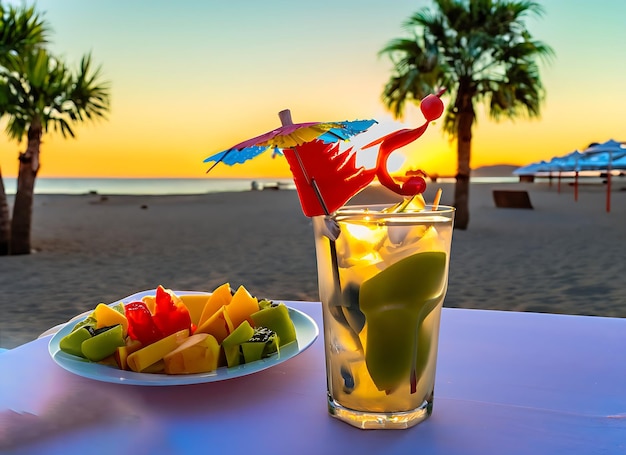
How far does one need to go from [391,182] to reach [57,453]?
438 millimetres

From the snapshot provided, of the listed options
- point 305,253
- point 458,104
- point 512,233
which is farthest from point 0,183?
point 512,233

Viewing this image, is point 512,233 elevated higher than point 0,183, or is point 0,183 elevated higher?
point 0,183

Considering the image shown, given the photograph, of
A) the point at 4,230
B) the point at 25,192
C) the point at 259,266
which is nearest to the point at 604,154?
the point at 259,266

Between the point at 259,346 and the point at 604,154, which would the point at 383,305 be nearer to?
the point at 259,346

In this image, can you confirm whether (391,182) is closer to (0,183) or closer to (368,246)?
(368,246)

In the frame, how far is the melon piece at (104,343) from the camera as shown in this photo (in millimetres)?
761

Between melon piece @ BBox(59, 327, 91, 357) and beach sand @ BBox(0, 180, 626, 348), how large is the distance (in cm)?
45

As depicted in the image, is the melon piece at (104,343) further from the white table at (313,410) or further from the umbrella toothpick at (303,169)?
the umbrella toothpick at (303,169)

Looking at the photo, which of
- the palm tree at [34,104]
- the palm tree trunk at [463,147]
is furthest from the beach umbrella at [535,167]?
the palm tree at [34,104]

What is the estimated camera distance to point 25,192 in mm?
7328

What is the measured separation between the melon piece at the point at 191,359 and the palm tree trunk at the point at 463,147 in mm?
9574

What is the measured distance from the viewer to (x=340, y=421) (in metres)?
0.64

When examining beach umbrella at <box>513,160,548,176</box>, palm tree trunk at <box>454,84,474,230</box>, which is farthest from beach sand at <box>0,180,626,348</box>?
beach umbrella at <box>513,160,548,176</box>

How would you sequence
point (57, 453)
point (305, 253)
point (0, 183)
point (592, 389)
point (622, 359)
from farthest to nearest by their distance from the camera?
point (305, 253) → point (0, 183) → point (622, 359) → point (592, 389) → point (57, 453)
